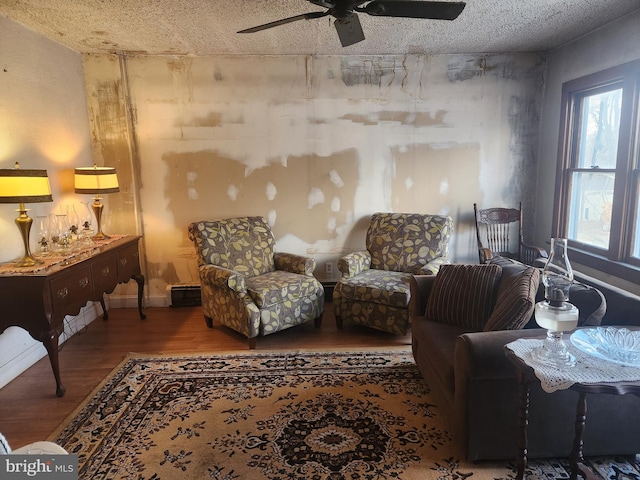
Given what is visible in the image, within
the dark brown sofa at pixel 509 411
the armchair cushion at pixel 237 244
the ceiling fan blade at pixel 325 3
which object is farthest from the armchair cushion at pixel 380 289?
the ceiling fan blade at pixel 325 3

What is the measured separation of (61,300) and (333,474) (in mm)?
2013

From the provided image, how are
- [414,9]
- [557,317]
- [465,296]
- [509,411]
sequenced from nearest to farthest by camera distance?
[557,317] → [509,411] → [414,9] → [465,296]

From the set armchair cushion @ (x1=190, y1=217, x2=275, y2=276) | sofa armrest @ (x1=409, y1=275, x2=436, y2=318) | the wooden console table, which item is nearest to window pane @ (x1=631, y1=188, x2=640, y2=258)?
sofa armrest @ (x1=409, y1=275, x2=436, y2=318)

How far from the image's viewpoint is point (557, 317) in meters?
1.64

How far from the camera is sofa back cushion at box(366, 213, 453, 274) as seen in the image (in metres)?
3.89

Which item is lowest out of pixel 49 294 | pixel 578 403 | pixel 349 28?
pixel 578 403

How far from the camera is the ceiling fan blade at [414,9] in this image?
2.15m

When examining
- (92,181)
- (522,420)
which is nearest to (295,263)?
(92,181)

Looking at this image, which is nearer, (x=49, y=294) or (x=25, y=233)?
(x=49, y=294)

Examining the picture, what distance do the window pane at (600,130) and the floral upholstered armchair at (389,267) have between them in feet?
4.36

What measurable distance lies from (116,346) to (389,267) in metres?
2.47

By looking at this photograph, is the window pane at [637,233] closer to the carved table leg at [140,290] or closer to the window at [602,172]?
the window at [602,172]

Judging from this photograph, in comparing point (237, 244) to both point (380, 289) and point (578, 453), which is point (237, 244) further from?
point (578, 453)

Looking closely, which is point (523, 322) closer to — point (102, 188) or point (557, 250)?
point (557, 250)
